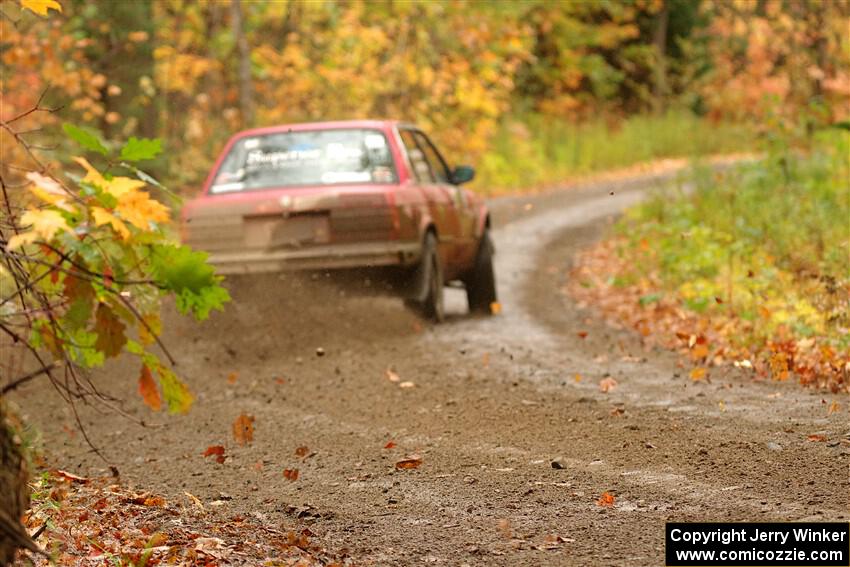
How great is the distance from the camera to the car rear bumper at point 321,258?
10117 mm

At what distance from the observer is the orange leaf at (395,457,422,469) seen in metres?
6.48

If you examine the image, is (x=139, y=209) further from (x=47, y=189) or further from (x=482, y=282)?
(x=482, y=282)

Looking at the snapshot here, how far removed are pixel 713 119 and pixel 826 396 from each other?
36.1 meters

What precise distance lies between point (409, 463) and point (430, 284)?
447cm

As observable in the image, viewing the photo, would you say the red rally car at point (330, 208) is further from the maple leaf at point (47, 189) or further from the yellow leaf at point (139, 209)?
the maple leaf at point (47, 189)

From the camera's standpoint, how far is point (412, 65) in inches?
1095

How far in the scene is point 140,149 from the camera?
470 cm

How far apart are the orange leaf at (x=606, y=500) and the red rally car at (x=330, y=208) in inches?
191

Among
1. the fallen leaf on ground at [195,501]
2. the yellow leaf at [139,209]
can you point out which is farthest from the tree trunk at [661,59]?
the yellow leaf at [139,209]

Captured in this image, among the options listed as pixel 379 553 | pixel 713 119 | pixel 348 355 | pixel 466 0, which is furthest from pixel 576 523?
pixel 713 119

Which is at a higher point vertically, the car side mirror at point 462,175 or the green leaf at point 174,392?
the green leaf at point 174,392

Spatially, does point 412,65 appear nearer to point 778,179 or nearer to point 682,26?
point 778,179

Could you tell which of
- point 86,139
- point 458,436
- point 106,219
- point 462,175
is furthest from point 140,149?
point 462,175

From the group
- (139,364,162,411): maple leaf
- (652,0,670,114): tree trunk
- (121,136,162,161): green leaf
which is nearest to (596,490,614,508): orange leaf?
(139,364,162,411): maple leaf
